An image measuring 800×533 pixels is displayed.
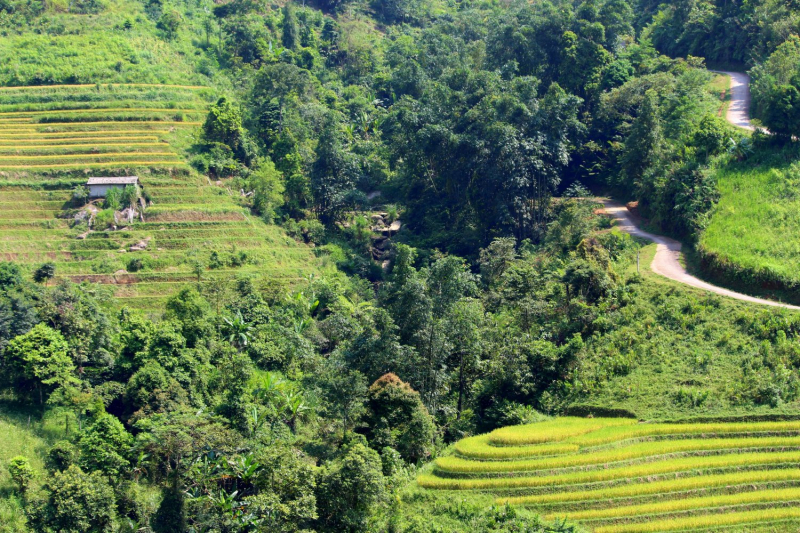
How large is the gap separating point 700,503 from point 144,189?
36.7 m


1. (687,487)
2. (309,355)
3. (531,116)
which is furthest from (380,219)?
(687,487)

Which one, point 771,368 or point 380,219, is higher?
point 771,368

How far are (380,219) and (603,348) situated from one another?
2320 cm

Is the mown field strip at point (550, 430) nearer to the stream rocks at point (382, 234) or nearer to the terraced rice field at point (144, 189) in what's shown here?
the terraced rice field at point (144, 189)

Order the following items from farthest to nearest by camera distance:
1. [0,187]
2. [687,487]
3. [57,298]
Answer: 1. [0,187]
2. [57,298]
3. [687,487]

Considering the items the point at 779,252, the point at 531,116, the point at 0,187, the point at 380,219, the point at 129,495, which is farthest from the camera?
the point at 380,219

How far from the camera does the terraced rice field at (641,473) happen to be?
22.7 m

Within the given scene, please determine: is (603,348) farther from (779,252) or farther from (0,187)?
(0,187)

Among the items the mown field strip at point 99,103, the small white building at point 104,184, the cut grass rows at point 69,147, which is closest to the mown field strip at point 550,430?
the small white building at point 104,184

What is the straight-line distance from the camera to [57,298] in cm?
3472

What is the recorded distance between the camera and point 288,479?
24328 millimetres

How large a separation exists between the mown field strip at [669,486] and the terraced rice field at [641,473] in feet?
0.10

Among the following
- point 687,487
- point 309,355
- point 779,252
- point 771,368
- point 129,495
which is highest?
point 779,252

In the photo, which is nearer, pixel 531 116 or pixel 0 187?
pixel 531 116
